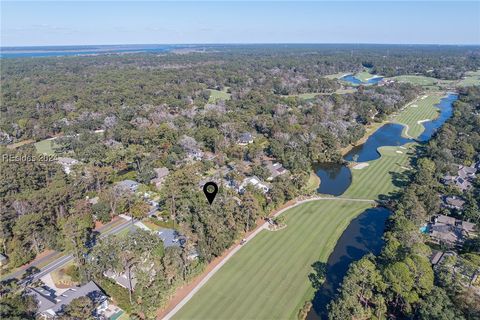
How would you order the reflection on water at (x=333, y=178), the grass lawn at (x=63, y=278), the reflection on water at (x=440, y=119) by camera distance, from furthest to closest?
the reflection on water at (x=440, y=119) → the reflection on water at (x=333, y=178) → the grass lawn at (x=63, y=278)

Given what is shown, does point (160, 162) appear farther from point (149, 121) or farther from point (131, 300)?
point (131, 300)

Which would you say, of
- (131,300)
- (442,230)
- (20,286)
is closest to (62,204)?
(20,286)

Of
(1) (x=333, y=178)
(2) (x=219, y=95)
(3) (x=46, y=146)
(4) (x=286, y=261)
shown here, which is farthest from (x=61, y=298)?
(2) (x=219, y=95)

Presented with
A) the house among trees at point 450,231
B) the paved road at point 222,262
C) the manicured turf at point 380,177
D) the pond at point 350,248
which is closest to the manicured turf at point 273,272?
the paved road at point 222,262

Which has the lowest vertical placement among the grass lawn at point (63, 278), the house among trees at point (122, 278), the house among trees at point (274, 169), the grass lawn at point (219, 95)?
the grass lawn at point (63, 278)

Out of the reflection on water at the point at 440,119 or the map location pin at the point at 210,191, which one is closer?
the map location pin at the point at 210,191

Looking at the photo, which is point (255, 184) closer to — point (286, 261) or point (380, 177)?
point (286, 261)

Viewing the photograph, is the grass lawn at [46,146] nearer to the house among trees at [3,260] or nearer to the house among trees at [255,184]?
the house among trees at [3,260]

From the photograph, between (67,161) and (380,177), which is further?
(67,161)

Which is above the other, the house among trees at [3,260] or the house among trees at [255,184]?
the house among trees at [255,184]
